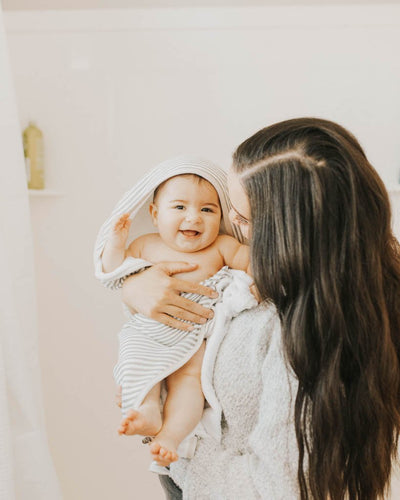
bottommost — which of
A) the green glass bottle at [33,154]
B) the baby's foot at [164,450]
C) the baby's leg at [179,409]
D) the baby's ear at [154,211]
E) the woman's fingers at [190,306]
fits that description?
the baby's foot at [164,450]

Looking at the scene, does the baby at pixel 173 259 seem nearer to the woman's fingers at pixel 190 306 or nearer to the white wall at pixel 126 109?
the woman's fingers at pixel 190 306

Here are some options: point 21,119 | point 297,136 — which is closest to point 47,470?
point 297,136

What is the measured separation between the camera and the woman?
0.98 metres

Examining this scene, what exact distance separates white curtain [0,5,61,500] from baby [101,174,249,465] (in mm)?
251

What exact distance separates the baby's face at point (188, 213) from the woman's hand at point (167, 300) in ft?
0.34

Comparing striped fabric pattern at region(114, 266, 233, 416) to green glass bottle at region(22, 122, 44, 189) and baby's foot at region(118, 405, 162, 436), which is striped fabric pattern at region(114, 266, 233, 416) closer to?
baby's foot at region(118, 405, 162, 436)

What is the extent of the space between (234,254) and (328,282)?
422 millimetres

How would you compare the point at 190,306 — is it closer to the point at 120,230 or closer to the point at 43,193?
the point at 120,230

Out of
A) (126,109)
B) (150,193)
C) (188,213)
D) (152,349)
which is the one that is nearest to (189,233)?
(188,213)

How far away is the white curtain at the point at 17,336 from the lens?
4.36 ft

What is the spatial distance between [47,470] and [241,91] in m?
1.42

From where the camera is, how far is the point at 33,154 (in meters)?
2.00

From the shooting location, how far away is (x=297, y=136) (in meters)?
0.99

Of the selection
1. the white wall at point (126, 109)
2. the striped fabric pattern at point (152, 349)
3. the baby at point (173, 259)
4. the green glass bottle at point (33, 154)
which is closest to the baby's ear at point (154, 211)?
the baby at point (173, 259)
